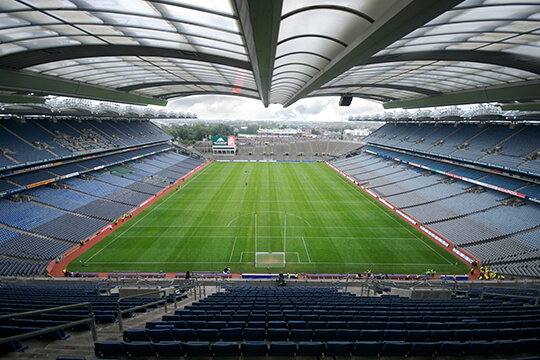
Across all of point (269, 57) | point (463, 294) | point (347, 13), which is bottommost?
point (463, 294)

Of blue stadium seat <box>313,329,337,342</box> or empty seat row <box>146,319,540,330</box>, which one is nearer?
blue stadium seat <box>313,329,337,342</box>

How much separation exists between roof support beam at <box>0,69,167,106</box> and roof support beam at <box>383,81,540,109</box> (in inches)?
1210

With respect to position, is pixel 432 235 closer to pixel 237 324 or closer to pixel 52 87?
pixel 237 324

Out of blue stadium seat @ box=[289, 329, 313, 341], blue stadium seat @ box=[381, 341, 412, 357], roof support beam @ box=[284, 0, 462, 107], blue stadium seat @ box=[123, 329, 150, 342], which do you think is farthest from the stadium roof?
blue stadium seat @ box=[123, 329, 150, 342]

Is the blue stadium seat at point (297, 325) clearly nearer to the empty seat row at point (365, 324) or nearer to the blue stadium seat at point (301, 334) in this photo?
the empty seat row at point (365, 324)

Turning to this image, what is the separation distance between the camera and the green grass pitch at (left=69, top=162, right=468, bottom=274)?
19188 mm

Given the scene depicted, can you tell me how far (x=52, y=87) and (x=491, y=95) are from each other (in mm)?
32441

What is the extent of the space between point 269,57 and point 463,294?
15.0m

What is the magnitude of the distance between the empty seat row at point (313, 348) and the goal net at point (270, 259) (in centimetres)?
1485

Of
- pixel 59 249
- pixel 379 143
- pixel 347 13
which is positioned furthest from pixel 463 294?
pixel 379 143

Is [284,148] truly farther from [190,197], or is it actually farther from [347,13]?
[347,13]

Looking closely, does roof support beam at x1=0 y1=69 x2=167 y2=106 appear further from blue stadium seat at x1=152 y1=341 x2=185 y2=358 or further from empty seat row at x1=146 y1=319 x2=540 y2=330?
blue stadium seat at x1=152 y1=341 x2=185 y2=358

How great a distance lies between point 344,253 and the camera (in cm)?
2092

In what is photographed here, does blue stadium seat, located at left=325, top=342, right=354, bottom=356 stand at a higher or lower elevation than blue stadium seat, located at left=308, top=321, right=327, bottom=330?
higher
